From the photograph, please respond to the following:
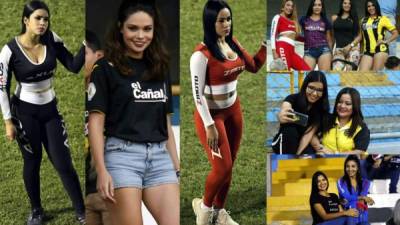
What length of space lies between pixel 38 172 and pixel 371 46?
7.40 ft

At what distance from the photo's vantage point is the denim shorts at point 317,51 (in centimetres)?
424

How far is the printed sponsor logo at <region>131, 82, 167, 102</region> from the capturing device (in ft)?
12.1

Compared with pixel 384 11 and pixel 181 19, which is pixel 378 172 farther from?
pixel 181 19

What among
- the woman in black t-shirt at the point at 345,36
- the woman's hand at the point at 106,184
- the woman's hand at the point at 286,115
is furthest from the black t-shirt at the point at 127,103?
the woman in black t-shirt at the point at 345,36

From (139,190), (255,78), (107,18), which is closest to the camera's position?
(139,190)

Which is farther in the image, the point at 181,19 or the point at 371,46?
the point at 371,46

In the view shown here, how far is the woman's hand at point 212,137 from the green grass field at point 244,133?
7 cm

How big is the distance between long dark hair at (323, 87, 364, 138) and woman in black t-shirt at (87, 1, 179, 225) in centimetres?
111

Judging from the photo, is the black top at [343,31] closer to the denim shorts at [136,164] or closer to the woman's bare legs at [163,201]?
the denim shorts at [136,164]

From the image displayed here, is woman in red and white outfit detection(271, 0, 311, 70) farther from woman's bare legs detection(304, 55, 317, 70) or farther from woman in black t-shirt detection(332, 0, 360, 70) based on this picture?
woman in black t-shirt detection(332, 0, 360, 70)

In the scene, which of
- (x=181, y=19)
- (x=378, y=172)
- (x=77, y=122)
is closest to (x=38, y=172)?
(x=77, y=122)

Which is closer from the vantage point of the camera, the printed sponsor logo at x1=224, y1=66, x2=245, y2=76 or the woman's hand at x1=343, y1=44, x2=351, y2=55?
the printed sponsor logo at x1=224, y1=66, x2=245, y2=76

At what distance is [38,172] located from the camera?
3.94 m

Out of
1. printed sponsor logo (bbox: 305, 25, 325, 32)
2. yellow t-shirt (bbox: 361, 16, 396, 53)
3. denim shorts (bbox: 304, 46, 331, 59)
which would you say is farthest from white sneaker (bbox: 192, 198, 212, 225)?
yellow t-shirt (bbox: 361, 16, 396, 53)
